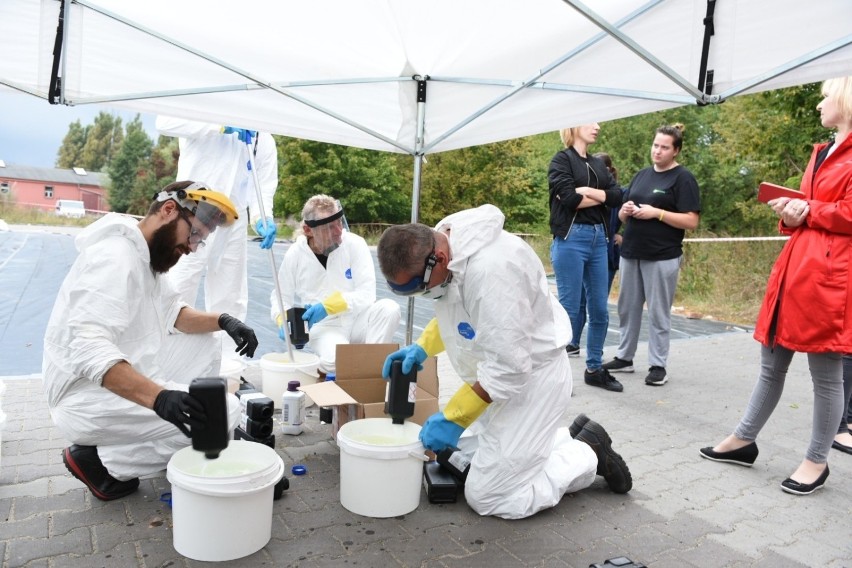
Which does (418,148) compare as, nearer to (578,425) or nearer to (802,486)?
(578,425)

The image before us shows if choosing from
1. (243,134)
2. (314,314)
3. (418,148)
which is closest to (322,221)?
(314,314)

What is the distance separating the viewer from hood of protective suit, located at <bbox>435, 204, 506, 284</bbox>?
7.55 ft

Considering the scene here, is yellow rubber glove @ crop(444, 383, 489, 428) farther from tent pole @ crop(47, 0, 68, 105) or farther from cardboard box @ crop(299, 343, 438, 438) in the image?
tent pole @ crop(47, 0, 68, 105)

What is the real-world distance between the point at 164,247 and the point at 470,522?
1.64 meters

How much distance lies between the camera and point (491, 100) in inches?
142

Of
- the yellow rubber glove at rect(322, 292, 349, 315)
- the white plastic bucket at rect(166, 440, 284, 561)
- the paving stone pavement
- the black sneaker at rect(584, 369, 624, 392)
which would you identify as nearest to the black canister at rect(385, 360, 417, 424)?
the paving stone pavement

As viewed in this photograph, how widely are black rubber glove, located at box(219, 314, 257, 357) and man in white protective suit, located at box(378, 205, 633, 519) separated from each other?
74 centimetres

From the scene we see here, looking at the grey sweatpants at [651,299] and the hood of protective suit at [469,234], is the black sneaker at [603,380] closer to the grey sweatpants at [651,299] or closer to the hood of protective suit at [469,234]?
the grey sweatpants at [651,299]

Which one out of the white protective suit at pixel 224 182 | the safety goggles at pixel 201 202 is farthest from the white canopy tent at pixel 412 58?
the safety goggles at pixel 201 202

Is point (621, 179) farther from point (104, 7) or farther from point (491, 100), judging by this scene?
point (104, 7)

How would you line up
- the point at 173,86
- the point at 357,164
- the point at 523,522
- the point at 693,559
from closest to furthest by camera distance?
the point at 693,559 < the point at 523,522 < the point at 173,86 < the point at 357,164

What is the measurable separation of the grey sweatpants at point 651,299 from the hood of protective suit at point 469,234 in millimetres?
2589

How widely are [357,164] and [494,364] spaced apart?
2337cm

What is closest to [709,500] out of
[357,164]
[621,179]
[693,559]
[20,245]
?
[693,559]
